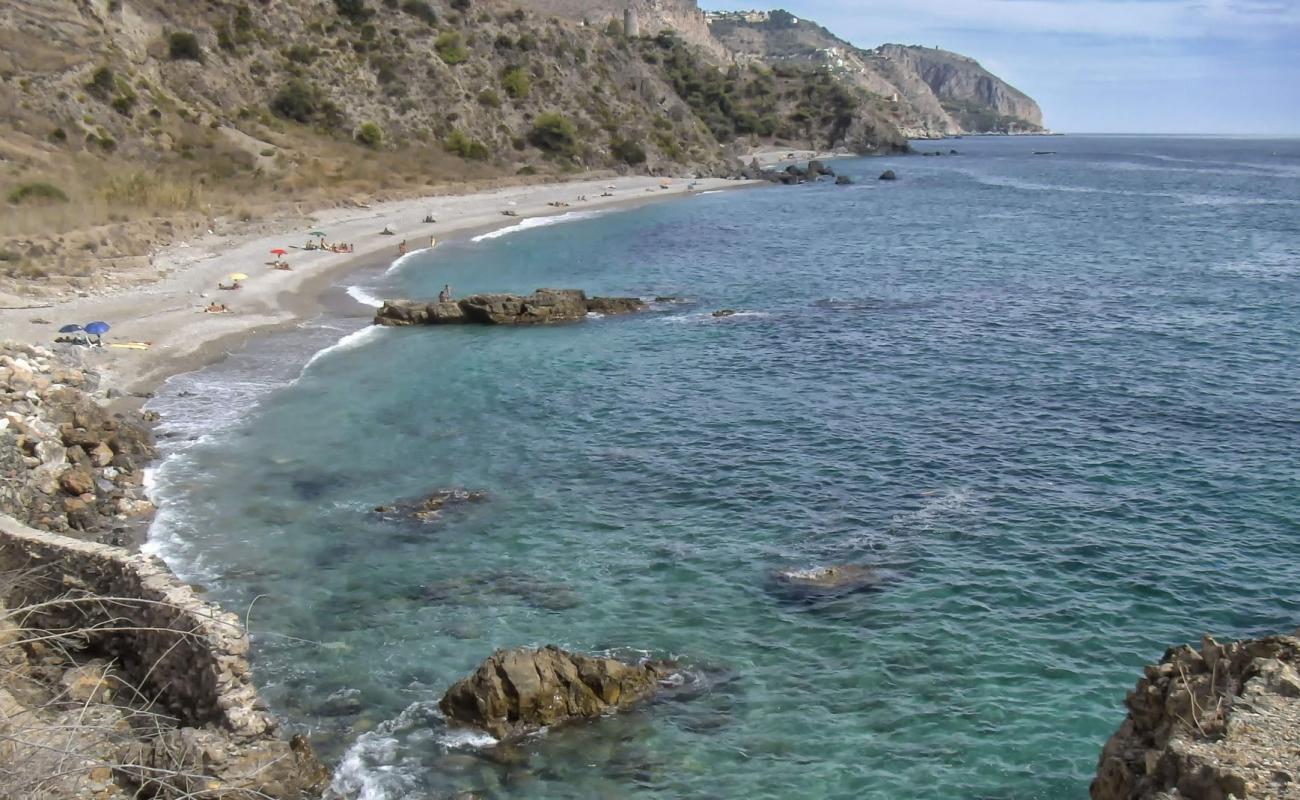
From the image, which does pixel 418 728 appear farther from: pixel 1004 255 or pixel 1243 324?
pixel 1004 255

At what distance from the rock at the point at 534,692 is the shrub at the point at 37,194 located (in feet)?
156

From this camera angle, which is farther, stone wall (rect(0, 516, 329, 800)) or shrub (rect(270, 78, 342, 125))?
shrub (rect(270, 78, 342, 125))

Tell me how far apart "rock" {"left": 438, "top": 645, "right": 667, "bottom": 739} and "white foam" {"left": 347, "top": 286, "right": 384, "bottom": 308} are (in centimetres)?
3468

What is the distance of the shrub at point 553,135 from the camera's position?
11769 centimetres

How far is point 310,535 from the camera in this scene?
23.1 meters

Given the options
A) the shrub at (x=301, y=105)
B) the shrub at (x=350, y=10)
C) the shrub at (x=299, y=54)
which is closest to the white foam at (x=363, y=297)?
the shrub at (x=301, y=105)

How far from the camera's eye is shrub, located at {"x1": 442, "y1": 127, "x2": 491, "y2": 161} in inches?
4134

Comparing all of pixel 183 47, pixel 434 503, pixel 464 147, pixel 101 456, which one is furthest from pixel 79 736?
pixel 464 147

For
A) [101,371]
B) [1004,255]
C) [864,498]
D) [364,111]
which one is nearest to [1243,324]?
[1004,255]

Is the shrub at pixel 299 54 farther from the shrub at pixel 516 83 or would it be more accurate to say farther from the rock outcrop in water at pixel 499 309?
the rock outcrop in water at pixel 499 309

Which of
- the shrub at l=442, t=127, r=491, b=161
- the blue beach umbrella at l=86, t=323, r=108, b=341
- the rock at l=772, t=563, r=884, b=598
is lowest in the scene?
the rock at l=772, t=563, r=884, b=598

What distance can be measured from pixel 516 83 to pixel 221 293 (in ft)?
265

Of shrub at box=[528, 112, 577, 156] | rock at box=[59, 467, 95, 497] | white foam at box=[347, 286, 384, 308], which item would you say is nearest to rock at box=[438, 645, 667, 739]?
rock at box=[59, 467, 95, 497]

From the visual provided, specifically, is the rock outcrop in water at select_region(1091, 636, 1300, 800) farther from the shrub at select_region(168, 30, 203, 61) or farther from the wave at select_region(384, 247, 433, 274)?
the shrub at select_region(168, 30, 203, 61)
